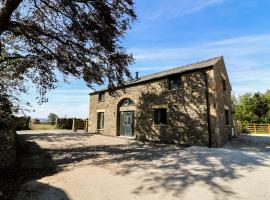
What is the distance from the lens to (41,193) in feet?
20.8

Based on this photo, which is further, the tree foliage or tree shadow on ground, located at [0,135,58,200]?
the tree foliage

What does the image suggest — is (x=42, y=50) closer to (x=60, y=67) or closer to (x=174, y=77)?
(x=60, y=67)

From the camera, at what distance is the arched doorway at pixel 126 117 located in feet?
65.8

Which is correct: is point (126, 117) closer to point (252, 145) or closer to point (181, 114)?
point (181, 114)

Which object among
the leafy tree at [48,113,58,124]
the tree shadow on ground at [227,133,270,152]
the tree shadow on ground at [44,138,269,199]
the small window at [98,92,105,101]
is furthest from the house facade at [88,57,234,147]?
the leafy tree at [48,113,58,124]

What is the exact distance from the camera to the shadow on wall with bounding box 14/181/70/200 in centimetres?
605

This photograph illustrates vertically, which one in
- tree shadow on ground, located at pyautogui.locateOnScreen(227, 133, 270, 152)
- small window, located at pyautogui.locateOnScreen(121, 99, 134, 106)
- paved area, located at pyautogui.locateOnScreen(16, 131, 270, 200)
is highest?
small window, located at pyautogui.locateOnScreen(121, 99, 134, 106)

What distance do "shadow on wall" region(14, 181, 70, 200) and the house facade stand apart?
10231 millimetres

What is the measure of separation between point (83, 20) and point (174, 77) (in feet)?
26.8

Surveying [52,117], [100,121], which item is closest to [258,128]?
[100,121]

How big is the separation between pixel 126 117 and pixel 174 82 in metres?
6.38

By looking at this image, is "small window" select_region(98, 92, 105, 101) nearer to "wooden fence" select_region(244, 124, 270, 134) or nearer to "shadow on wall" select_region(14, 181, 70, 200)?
"shadow on wall" select_region(14, 181, 70, 200)

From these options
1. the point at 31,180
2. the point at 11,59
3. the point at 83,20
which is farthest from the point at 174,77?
the point at 31,180

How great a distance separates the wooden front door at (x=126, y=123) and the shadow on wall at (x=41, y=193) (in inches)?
533
